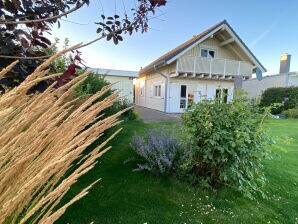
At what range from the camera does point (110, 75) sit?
14.2 m

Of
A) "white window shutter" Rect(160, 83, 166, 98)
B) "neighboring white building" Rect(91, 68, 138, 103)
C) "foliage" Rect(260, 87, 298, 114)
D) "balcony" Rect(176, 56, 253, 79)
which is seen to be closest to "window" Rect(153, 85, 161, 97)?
"white window shutter" Rect(160, 83, 166, 98)

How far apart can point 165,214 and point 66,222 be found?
3.80ft

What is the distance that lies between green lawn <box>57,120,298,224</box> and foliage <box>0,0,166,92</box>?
5.95 ft

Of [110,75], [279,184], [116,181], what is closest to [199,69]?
[110,75]

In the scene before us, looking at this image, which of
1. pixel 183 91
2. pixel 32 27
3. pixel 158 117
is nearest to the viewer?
pixel 32 27

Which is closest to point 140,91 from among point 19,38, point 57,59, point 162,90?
point 162,90

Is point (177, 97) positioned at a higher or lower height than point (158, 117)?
higher

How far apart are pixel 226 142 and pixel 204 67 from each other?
492 inches

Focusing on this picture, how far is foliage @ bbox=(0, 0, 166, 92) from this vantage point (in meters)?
1.56

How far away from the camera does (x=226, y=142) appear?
3.07 metres

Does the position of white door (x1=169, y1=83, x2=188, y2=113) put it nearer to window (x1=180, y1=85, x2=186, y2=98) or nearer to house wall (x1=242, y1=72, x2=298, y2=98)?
window (x1=180, y1=85, x2=186, y2=98)

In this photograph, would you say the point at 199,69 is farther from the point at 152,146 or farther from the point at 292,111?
the point at 152,146

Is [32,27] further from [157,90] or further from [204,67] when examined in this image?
[157,90]

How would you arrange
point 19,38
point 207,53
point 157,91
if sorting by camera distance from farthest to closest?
1. point 157,91
2. point 207,53
3. point 19,38
